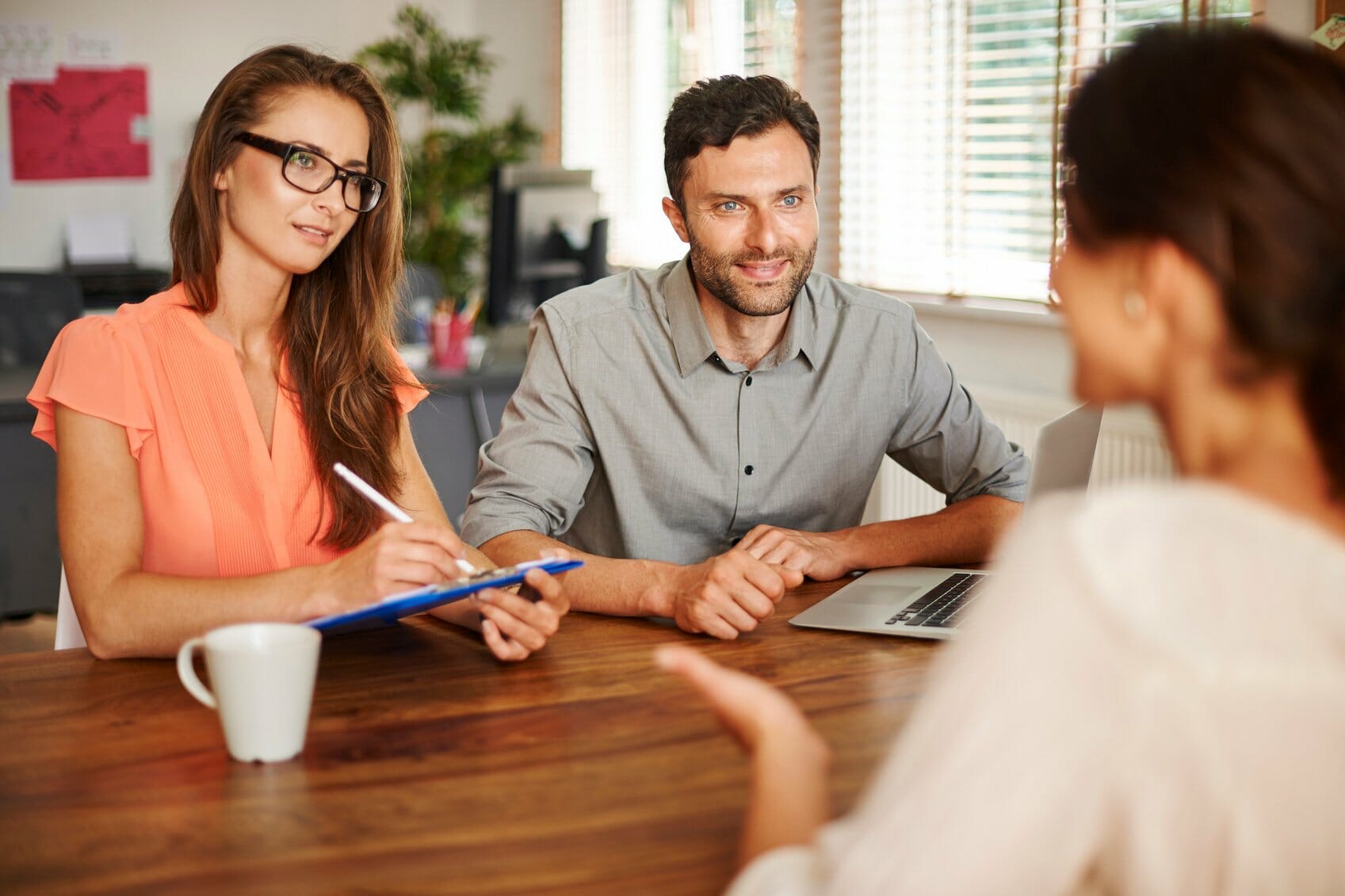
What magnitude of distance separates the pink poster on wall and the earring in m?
6.20

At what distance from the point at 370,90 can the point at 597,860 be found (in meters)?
1.19

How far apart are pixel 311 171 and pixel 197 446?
15.0 inches

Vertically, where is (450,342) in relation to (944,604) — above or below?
above

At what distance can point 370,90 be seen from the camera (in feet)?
5.57

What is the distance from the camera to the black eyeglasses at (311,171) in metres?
1.59

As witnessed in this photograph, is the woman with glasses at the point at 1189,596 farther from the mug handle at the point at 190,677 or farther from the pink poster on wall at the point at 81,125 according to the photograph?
the pink poster on wall at the point at 81,125

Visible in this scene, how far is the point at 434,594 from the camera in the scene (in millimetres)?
1134

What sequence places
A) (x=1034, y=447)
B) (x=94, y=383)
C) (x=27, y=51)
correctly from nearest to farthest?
(x=94, y=383) → (x=1034, y=447) → (x=27, y=51)

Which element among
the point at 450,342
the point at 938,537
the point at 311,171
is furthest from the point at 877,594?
the point at 450,342

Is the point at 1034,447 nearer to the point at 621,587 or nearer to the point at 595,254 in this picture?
the point at 621,587

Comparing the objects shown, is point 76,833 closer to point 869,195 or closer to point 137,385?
point 137,385

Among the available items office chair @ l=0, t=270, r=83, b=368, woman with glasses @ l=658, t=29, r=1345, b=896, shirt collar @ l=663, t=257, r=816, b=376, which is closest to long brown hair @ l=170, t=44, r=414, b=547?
shirt collar @ l=663, t=257, r=816, b=376

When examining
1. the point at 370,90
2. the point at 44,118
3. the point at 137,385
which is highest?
the point at 44,118

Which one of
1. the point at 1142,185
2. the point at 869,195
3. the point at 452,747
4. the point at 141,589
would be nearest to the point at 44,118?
the point at 869,195
